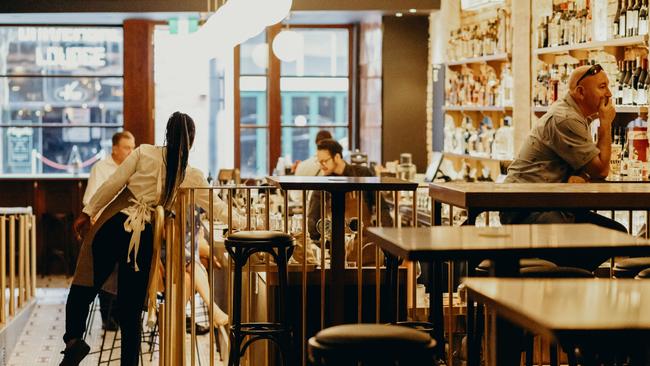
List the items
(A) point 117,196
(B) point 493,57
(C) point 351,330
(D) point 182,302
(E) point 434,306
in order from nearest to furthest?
(C) point 351,330 < (E) point 434,306 < (D) point 182,302 < (A) point 117,196 < (B) point 493,57

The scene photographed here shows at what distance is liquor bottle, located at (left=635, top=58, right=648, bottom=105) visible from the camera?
6.46m

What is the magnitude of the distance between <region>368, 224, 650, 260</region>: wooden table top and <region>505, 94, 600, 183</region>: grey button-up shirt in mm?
1456

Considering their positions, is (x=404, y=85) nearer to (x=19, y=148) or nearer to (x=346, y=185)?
(x=19, y=148)

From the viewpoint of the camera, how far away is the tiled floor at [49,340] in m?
7.29

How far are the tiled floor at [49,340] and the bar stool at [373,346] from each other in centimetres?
425

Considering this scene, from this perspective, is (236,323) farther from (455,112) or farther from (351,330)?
(455,112)

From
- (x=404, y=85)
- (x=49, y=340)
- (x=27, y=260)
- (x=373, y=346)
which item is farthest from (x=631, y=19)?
(x=404, y=85)

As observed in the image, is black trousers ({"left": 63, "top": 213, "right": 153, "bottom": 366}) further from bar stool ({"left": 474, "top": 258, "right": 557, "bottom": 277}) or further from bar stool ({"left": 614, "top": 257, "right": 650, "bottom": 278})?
bar stool ({"left": 614, "top": 257, "right": 650, "bottom": 278})

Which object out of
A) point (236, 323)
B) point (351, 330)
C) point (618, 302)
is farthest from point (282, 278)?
point (618, 302)

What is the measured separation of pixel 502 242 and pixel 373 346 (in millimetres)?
726

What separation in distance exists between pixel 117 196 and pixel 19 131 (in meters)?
7.06

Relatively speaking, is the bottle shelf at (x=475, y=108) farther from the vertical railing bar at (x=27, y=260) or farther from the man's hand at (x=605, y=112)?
the vertical railing bar at (x=27, y=260)

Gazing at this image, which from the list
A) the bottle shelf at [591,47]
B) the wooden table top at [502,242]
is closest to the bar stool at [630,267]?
the wooden table top at [502,242]

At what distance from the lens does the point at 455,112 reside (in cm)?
1088
